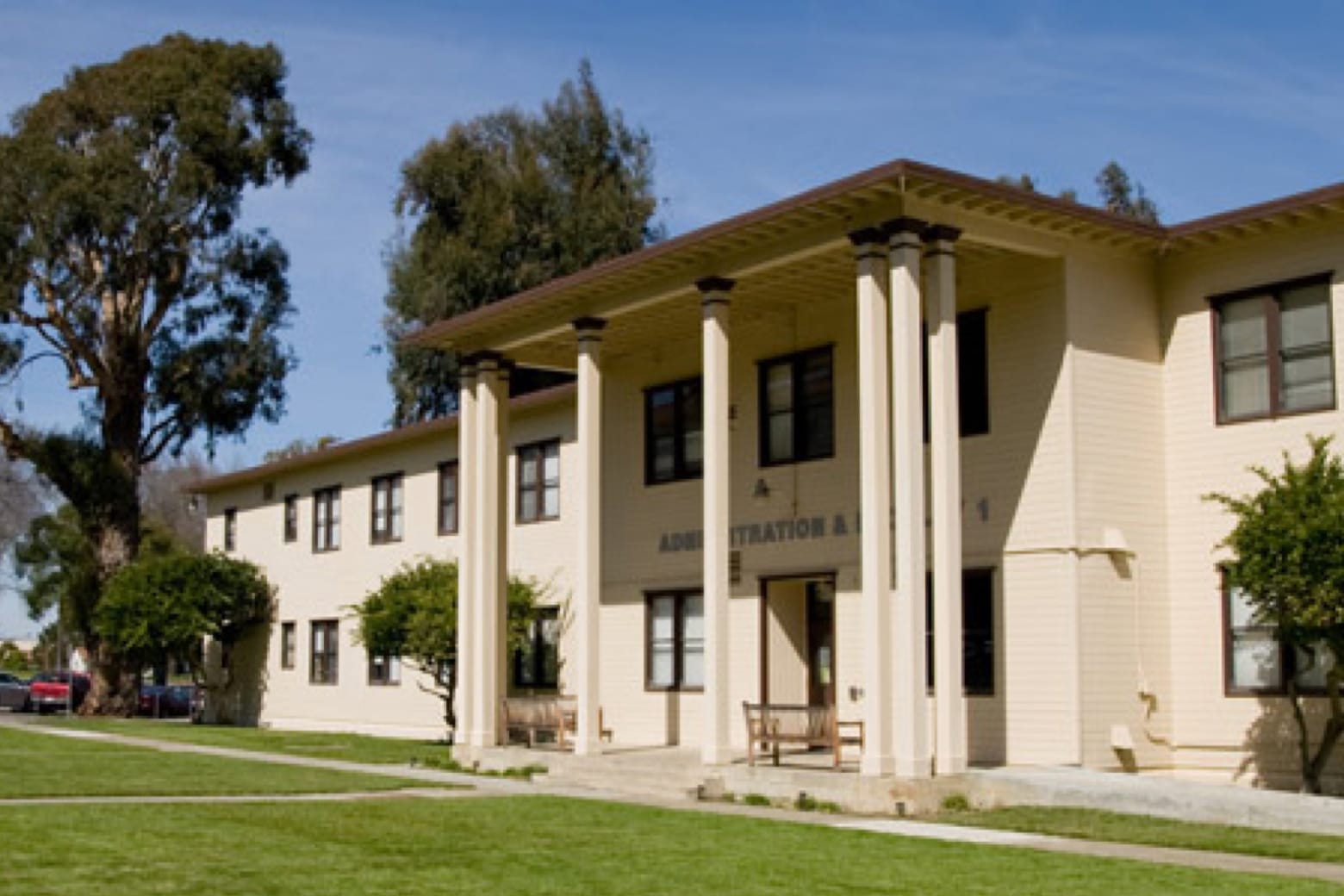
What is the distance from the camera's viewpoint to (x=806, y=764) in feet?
66.1

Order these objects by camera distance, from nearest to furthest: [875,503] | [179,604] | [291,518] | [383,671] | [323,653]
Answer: [875,503] → [383,671] → [323,653] → [179,604] → [291,518]

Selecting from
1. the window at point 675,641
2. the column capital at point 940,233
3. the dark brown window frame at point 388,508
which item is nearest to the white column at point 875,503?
the column capital at point 940,233

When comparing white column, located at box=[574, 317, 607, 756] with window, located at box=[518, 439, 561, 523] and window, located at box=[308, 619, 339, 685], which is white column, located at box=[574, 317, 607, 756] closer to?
window, located at box=[518, 439, 561, 523]

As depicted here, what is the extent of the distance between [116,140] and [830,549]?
88.5ft

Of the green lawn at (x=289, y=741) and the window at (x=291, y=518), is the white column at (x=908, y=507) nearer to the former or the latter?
Answer: the green lawn at (x=289, y=741)

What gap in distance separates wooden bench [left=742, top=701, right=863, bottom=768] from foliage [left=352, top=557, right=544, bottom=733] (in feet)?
27.4

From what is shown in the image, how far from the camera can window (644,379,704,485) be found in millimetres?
25359

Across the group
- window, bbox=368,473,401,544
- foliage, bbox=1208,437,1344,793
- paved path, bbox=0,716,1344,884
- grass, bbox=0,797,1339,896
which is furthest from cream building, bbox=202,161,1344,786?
window, bbox=368,473,401,544

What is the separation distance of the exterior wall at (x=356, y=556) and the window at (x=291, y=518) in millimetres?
187

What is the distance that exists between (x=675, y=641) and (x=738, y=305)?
5.42 m

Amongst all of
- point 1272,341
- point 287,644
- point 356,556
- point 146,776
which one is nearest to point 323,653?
point 287,644

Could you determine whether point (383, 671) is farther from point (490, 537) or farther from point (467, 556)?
point (490, 537)

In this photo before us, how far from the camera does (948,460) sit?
1806 centimetres

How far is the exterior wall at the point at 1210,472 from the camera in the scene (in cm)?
1856
